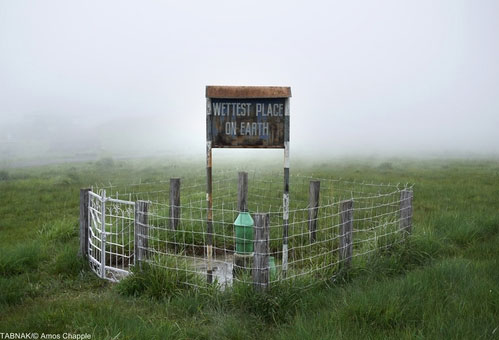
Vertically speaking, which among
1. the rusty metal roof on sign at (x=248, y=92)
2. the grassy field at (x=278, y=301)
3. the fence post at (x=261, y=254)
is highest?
the rusty metal roof on sign at (x=248, y=92)

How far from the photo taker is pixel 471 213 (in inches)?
446

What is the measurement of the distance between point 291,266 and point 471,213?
20.8 ft

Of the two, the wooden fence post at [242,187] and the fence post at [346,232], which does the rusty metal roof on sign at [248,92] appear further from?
the wooden fence post at [242,187]

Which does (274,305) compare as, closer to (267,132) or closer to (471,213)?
(267,132)

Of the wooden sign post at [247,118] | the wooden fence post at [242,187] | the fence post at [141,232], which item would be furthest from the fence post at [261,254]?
the wooden fence post at [242,187]

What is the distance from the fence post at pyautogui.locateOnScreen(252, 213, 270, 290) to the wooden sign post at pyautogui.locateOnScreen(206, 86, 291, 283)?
512mm

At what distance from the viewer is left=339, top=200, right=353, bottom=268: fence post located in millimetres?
6809

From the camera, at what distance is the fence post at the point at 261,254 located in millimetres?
5844

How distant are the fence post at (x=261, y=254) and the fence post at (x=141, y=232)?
1868 mm

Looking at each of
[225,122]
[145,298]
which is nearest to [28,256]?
[145,298]

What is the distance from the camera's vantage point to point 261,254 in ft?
19.1

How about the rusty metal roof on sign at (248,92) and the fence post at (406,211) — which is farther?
the fence post at (406,211)

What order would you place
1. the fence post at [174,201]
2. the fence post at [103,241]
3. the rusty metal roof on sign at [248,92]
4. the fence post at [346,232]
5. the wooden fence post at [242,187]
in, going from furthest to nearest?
1. the wooden fence post at [242,187]
2. the fence post at [174,201]
3. the fence post at [103,241]
4. the fence post at [346,232]
5. the rusty metal roof on sign at [248,92]

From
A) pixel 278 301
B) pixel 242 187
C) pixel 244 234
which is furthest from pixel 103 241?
pixel 242 187
